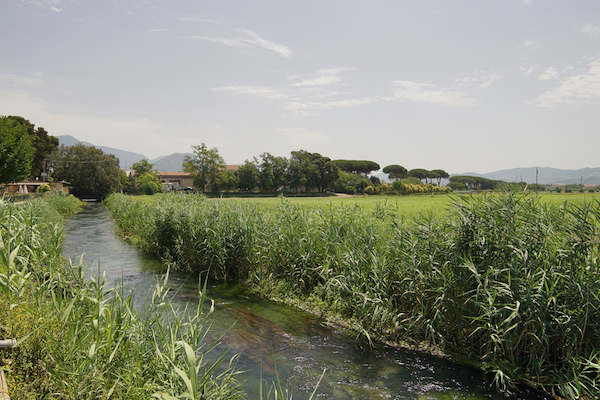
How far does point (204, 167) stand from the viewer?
79.7m

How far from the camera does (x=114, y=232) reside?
76.7 ft

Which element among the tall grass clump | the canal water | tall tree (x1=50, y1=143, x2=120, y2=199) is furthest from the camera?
tall tree (x1=50, y1=143, x2=120, y2=199)

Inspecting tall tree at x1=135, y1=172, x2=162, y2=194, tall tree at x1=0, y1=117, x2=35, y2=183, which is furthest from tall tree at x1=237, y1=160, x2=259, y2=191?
tall tree at x1=0, y1=117, x2=35, y2=183

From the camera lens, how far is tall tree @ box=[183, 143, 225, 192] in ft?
260

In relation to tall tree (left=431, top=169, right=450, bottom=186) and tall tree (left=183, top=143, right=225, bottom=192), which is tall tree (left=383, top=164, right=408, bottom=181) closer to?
tall tree (left=431, top=169, right=450, bottom=186)

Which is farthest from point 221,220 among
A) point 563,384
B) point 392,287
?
point 563,384

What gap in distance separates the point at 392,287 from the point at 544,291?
9.77ft

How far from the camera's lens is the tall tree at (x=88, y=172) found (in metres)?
Answer: 65.7

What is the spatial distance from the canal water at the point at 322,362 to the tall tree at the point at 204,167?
70.4m

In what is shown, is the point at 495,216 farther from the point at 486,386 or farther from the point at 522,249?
the point at 486,386

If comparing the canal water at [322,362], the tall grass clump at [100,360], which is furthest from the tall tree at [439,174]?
the tall grass clump at [100,360]

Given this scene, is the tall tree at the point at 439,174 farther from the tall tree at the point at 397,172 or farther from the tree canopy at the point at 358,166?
the tree canopy at the point at 358,166

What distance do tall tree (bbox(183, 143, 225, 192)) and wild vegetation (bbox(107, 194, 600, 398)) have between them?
70.0 m

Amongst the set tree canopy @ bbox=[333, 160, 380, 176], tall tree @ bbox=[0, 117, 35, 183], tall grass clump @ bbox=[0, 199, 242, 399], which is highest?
tree canopy @ bbox=[333, 160, 380, 176]
